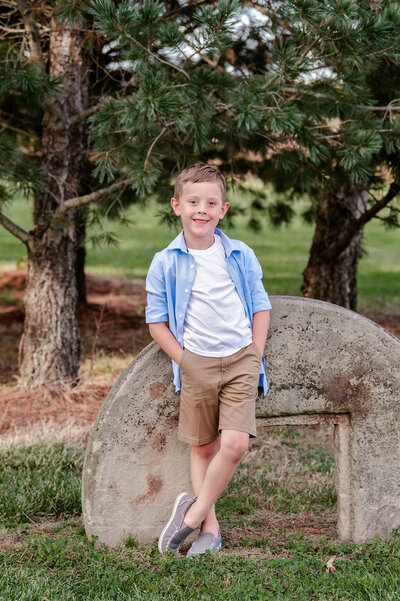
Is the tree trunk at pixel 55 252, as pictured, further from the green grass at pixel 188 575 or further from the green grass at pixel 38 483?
the green grass at pixel 188 575

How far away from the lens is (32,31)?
17.6 feet

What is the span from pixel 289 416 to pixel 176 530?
75 centimetres

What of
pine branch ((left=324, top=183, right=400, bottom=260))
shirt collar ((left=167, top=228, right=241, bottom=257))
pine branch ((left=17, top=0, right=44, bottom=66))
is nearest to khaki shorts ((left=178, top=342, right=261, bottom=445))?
shirt collar ((left=167, top=228, right=241, bottom=257))

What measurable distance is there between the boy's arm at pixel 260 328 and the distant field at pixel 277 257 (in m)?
5.49

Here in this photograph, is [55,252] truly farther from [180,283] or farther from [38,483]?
[180,283]

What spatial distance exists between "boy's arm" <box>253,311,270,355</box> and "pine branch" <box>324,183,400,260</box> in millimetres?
2955

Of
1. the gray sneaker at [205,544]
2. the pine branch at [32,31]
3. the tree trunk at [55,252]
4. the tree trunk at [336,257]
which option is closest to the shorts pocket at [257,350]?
the gray sneaker at [205,544]

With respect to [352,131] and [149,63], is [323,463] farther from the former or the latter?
[149,63]

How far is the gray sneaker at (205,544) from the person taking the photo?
3201 mm

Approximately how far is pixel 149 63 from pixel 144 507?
2626mm

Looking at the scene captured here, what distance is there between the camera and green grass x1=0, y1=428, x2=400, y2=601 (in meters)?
2.85

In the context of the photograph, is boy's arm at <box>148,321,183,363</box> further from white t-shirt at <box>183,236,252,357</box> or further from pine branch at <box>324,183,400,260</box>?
pine branch at <box>324,183,400,260</box>

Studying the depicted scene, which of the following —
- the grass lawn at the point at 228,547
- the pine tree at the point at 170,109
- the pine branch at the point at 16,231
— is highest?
the pine tree at the point at 170,109

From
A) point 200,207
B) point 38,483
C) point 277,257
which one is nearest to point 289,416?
point 200,207
